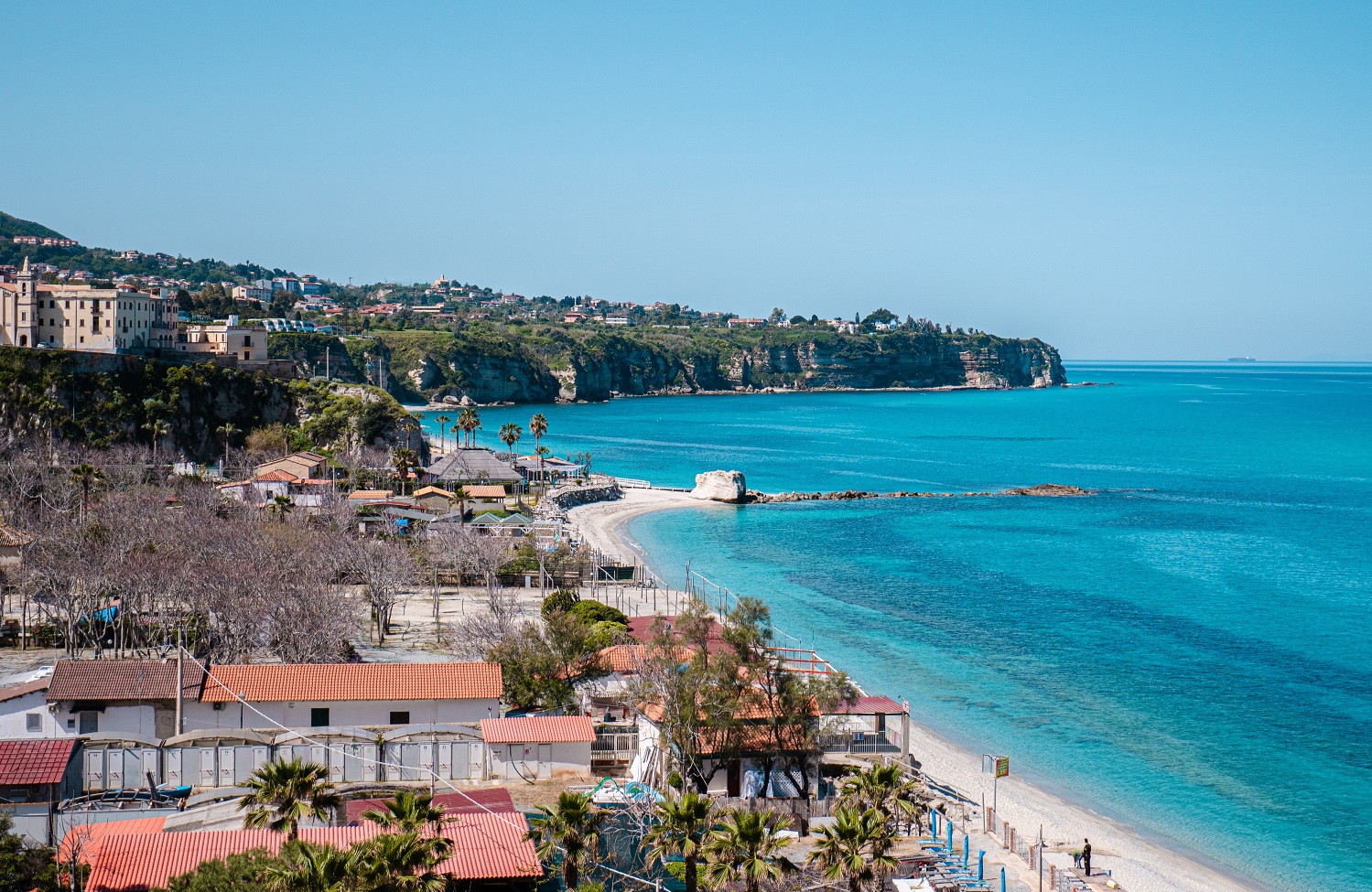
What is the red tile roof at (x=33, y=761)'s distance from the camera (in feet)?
72.8

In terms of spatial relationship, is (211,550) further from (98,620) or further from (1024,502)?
(1024,502)

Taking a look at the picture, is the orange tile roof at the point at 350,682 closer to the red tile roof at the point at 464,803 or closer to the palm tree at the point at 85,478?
the red tile roof at the point at 464,803

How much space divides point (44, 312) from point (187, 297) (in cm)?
6826

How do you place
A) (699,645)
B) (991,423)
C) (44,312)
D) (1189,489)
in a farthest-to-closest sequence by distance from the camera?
(991,423)
(1189,489)
(44,312)
(699,645)

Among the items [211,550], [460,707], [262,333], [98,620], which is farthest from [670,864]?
[262,333]

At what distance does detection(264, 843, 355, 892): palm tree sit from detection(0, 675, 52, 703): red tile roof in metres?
15.0

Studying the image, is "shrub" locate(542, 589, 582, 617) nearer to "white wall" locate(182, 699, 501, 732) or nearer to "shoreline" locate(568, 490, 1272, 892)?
"white wall" locate(182, 699, 501, 732)

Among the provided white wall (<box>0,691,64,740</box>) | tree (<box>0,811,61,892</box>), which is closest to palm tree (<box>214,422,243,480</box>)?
white wall (<box>0,691,64,740</box>)

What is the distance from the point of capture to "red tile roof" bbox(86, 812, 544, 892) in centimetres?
1898

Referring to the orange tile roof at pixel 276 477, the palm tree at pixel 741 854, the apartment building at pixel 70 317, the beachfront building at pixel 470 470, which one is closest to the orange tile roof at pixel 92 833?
the palm tree at pixel 741 854

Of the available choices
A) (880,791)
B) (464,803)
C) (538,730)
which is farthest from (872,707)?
(464,803)

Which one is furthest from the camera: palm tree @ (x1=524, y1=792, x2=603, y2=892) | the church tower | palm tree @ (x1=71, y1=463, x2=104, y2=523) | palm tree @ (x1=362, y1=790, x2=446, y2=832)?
the church tower

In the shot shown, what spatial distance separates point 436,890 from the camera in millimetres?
17156

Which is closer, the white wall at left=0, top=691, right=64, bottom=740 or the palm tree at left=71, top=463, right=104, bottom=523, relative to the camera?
the white wall at left=0, top=691, right=64, bottom=740
